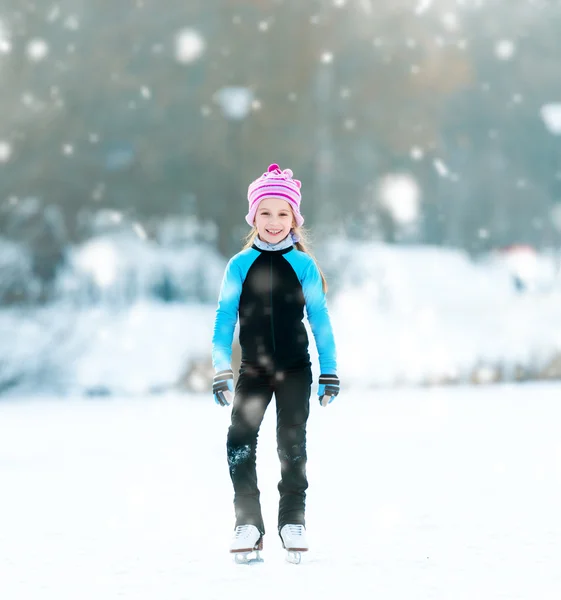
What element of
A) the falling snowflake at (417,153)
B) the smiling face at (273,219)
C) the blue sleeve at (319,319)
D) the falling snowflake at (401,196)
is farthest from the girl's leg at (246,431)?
the falling snowflake at (417,153)

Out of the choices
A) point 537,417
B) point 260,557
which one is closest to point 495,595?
point 260,557

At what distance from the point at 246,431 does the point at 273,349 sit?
291mm

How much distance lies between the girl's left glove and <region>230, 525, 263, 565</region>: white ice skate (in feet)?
1.59

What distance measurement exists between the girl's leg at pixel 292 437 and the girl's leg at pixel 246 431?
62 mm

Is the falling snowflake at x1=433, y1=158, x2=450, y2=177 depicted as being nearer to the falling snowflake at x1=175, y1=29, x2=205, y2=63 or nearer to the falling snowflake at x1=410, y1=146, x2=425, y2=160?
the falling snowflake at x1=410, y1=146, x2=425, y2=160

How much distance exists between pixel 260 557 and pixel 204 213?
263 inches

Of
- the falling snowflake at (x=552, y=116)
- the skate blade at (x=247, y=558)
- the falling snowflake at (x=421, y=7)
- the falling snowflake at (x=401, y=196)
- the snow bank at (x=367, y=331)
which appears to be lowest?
the skate blade at (x=247, y=558)

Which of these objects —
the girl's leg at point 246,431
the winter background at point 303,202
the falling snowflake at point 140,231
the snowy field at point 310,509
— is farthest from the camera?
the falling snowflake at point 140,231

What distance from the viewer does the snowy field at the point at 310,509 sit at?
9.27 feet

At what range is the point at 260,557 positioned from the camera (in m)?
3.22

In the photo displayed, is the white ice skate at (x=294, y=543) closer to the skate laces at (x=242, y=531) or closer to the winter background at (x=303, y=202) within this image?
the skate laces at (x=242, y=531)

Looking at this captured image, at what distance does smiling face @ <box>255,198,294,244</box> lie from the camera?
10.8ft

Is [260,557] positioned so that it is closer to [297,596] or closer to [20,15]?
[297,596]

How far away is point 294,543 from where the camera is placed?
3098mm
